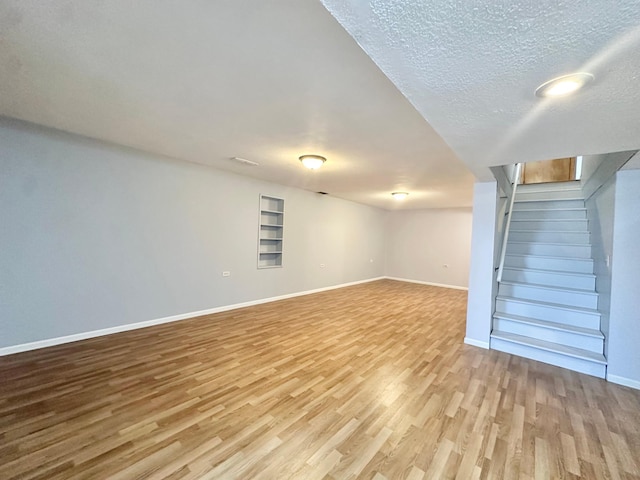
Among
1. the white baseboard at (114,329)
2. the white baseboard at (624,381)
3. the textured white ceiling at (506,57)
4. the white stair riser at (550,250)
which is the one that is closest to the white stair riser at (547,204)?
the white stair riser at (550,250)

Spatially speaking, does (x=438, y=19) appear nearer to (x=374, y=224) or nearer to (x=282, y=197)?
(x=282, y=197)

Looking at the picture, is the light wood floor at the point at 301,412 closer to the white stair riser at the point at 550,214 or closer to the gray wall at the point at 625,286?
the gray wall at the point at 625,286

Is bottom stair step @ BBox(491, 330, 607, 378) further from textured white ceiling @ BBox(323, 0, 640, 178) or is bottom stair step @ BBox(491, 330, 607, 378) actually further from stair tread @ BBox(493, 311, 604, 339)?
textured white ceiling @ BBox(323, 0, 640, 178)

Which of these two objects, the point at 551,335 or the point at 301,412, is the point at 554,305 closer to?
the point at 551,335

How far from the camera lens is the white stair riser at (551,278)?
3544 millimetres

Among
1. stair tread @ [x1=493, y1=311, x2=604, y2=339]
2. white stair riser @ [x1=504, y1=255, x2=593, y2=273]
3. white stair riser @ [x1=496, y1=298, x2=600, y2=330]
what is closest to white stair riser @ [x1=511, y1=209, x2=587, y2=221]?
white stair riser @ [x1=504, y1=255, x2=593, y2=273]

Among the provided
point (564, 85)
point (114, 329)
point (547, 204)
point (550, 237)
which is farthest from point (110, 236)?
point (547, 204)

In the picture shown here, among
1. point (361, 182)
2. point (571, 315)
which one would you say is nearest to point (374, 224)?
point (361, 182)

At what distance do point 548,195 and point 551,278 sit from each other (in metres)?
2.05

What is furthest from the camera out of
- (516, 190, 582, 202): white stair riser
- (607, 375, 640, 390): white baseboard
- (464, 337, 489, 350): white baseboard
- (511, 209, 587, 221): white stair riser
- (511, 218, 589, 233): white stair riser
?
(516, 190, 582, 202): white stair riser

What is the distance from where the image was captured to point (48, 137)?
9.90ft

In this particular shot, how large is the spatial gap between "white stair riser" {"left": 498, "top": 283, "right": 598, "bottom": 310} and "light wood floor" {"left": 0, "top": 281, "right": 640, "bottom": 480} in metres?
1.02

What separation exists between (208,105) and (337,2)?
172cm

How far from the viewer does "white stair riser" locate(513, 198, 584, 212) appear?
4.50 meters
